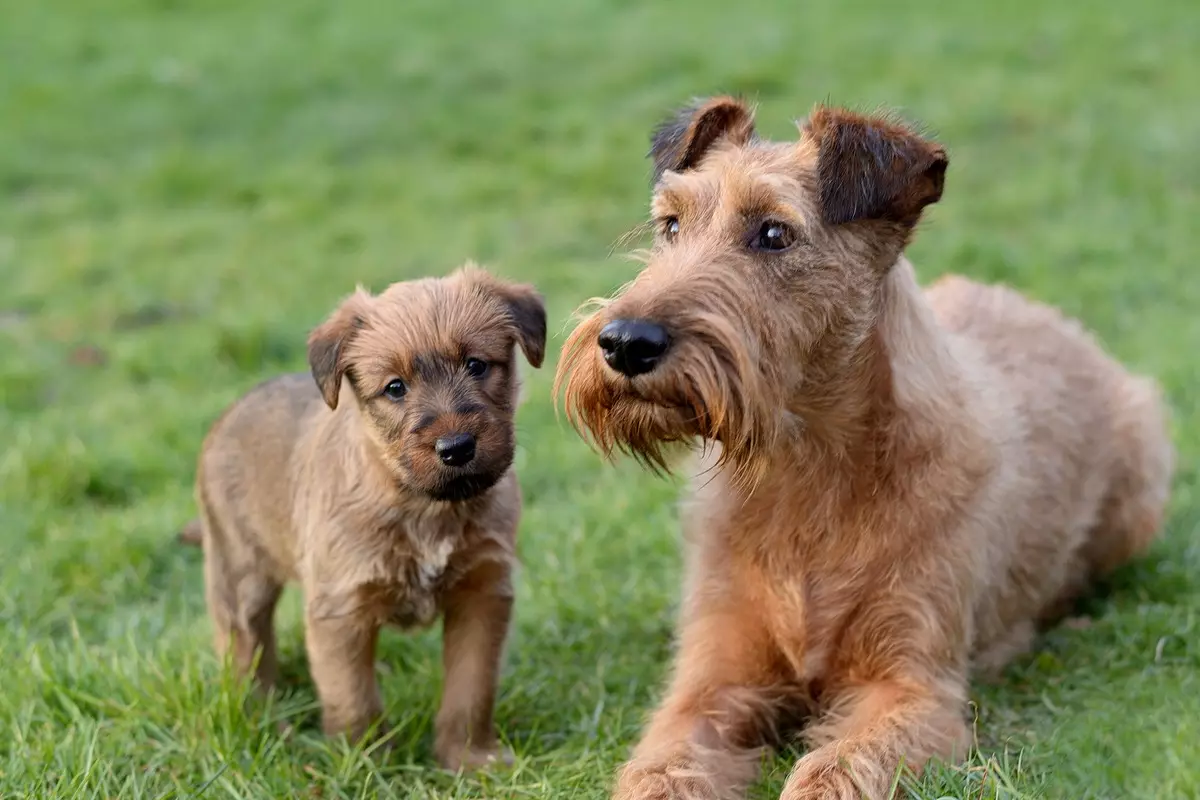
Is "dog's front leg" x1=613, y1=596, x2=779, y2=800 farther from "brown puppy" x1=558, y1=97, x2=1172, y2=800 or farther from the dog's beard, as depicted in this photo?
the dog's beard

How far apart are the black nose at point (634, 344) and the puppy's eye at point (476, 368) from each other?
965mm

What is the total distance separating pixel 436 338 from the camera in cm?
484

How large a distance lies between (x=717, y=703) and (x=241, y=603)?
206 cm

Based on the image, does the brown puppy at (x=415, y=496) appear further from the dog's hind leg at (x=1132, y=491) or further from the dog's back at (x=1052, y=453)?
the dog's hind leg at (x=1132, y=491)

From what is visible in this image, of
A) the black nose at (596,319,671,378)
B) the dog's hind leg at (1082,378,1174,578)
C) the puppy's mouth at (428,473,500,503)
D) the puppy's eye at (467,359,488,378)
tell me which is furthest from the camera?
the dog's hind leg at (1082,378,1174,578)

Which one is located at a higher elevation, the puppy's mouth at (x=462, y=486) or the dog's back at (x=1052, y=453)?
the puppy's mouth at (x=462, y=486)

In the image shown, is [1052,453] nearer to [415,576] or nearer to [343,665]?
[415,576]

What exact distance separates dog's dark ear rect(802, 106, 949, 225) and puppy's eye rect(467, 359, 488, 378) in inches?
52.8

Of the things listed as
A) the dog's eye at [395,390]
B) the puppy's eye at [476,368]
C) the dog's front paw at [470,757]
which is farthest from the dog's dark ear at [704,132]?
the dog's front paw at [470,757]

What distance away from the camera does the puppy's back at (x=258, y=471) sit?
5.57 meters

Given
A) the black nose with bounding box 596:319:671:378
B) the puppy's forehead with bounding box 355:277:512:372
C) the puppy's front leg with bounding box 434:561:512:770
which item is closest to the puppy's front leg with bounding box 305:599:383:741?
the puppy's front leg with bounding box 434:561:512:770

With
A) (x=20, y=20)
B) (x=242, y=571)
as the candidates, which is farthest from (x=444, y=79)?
(x=242, y=571)

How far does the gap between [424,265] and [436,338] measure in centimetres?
661

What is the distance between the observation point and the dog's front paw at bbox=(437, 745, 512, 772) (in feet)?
16.4
